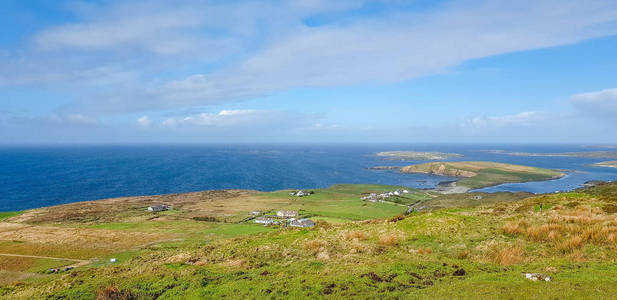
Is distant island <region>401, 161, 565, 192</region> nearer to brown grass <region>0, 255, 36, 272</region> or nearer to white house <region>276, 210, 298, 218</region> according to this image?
white house <region>276, 210, 298, 218</region>

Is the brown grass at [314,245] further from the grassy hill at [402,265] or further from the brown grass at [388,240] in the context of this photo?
the brown grass at [388,240]

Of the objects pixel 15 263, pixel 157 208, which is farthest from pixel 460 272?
pixel 157 208

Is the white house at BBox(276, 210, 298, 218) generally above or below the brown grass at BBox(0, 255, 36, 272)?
below

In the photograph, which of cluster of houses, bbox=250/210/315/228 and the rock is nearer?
the rock

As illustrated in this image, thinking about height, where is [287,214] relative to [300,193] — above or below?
above

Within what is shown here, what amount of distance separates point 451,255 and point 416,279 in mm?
6449

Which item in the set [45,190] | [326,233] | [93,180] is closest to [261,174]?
[93,180]

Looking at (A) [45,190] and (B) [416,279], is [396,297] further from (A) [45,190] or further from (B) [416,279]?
(A) [45,190]

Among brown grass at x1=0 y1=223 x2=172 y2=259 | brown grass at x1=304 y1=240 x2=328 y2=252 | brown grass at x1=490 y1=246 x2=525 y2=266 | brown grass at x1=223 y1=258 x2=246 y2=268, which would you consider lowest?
brown grass at x1=0 y1=223 x2=172 y2=259

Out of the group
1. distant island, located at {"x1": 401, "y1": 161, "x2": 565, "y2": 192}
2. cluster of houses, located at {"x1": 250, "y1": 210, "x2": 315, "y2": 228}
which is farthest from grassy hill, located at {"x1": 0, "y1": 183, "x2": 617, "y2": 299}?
distant island, located at {"x1": 401, "y1": 161, "x2": 565, "y2": 192}

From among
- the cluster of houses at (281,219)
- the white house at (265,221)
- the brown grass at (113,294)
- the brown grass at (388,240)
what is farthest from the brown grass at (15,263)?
the brown grass at (388,240)

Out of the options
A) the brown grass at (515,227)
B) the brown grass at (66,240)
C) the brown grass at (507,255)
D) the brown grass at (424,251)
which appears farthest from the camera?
the brown grass at (66,240)

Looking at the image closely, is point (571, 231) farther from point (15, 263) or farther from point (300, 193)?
point (300, 193)

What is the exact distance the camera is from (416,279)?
50.8 ft
